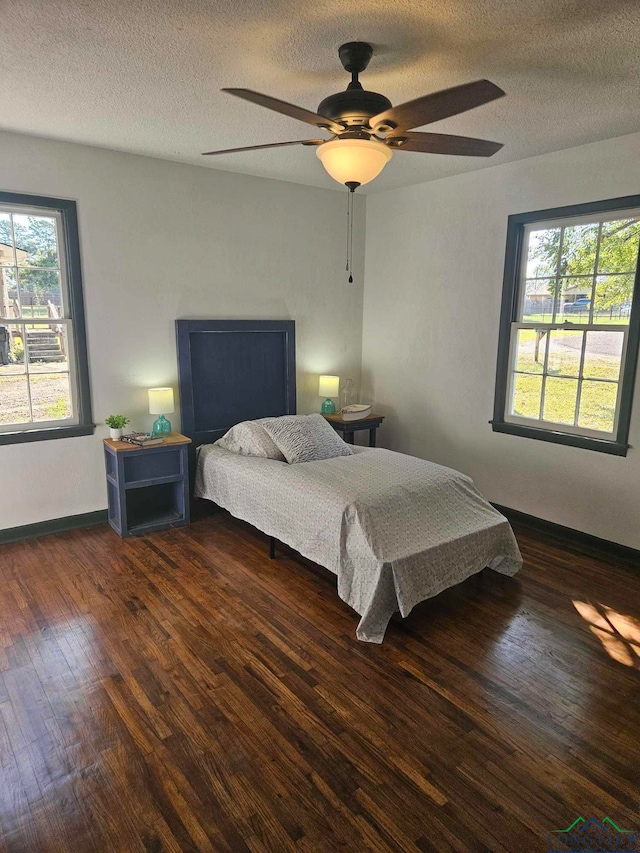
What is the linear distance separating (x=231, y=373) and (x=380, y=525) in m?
2.34

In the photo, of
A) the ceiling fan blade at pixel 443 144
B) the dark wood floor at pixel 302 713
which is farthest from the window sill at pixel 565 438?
the ceiling fan blade at pixel 443 144

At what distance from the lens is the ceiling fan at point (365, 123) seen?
82.4 inches

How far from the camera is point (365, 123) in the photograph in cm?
228

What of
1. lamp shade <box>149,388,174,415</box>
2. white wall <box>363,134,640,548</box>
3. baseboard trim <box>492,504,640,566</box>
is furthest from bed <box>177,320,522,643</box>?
white wall <box>363,134,640,548</box>

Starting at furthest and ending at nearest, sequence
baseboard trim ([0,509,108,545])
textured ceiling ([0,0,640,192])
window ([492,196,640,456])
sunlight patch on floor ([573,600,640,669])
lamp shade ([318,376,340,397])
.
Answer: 1. lamp shade ([318,376,340,397])
2. baseboard trim ([0,509,108,545])
3. window ([492,196,640,456])
4. sunlight patch on floor ([573,600,640,669])
5. textured ceiling ([0,0,640,192])

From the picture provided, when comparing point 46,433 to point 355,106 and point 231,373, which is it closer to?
point 231,373

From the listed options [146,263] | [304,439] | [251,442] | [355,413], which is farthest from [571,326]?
[146,263]

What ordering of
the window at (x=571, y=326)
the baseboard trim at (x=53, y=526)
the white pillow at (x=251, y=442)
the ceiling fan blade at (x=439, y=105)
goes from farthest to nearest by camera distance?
1. the white pillow at (x=251, y=442)
2. the baseboard trim at (x=53, y=526)
3. the window at (x=571, y=326)
4. the ceiling fan blade at (x=439, y=105)

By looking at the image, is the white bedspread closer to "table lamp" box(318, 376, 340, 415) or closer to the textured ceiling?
"table lamp" box(318, 376, 340, 415)

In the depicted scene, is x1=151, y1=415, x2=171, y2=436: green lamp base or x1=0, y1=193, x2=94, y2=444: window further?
x1=151, y1=415, x2=171, y2=436: green lamp base

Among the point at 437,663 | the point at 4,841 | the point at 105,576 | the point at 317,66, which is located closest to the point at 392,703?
the point at 437,663

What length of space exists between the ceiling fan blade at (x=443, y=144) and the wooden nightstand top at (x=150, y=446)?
8.62ft

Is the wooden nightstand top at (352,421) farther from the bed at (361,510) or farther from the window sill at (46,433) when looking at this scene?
the window sill at (46,433)

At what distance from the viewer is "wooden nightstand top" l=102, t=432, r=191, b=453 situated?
3.96 metres
